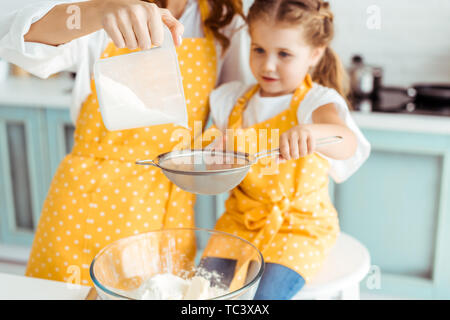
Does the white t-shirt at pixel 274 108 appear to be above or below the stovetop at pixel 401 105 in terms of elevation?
above

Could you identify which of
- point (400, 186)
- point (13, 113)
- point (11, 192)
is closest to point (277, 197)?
point (400, 186)

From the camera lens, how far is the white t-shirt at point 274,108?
100 cm

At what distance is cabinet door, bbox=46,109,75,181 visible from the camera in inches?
71.5

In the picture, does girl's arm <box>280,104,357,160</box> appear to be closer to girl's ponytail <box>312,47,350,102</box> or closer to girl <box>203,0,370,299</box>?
girl <box>203,0,370,299</box>

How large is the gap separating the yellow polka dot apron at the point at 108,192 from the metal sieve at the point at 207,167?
0.66 ft

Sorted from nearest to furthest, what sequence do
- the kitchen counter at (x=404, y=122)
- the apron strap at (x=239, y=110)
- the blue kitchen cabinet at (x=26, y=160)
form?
the apron strap at (x=239, y=110) < the kitchen counter at (x=404, y=122) < the blue kitchen cabinet at (x=26, y=160)

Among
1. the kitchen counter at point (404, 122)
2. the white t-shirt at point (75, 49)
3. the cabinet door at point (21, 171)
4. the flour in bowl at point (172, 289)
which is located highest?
the white t-shirt at point (75, 49)

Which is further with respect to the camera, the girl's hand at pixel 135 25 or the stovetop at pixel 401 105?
the stovetop at pixel 401 105

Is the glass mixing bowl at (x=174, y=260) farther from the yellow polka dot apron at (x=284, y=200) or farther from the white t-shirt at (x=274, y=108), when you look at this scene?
the white t-shirt at (x=274, y=108)

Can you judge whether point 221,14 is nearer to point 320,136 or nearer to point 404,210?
point 320,136

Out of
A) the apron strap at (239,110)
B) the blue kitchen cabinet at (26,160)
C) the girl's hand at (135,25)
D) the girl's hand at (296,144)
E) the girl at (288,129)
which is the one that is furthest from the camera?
the blue kitchen cabinet at (26,160)

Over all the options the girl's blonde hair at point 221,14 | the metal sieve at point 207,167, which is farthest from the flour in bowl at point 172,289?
the girl's blonde hair at point 221,14

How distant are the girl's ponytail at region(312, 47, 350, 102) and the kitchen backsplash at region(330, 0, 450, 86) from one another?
0.74 meters
